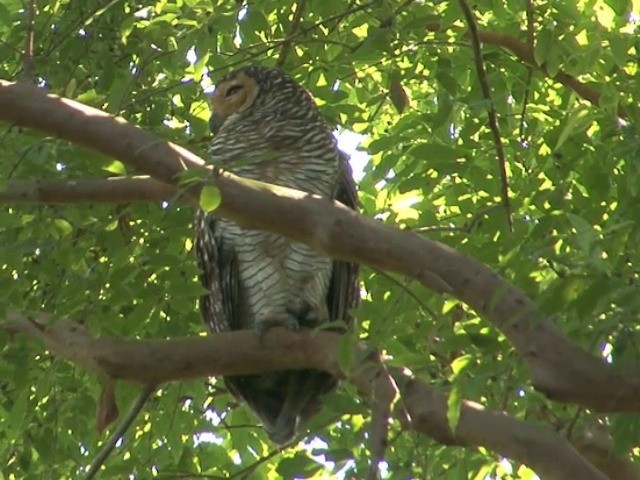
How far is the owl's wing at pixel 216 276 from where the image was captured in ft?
17.1

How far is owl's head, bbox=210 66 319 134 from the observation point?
5.89 m

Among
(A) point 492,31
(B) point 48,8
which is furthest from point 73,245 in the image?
(A) point 492,31

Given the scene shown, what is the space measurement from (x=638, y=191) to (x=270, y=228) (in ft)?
3.63

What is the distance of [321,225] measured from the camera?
9.78ft

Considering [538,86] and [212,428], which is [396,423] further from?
[538,86]

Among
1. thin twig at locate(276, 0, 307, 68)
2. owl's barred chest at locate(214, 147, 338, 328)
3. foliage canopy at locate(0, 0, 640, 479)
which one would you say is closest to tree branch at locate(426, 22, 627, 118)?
foliage canopy at locate(0, 0, 640, 479)

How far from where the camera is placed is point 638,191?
3.50 metres

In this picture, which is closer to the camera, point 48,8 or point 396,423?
point 396,423

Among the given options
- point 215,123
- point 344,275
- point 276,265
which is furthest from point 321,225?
point 215,123

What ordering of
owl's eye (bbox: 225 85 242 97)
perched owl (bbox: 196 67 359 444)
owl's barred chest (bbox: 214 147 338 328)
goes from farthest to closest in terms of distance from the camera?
owl's eye (bbox: 225 85 242 97) → owl's barred chest (bbox: 214 147 338 328) → perched owl (bbox: 196 67 359 444)

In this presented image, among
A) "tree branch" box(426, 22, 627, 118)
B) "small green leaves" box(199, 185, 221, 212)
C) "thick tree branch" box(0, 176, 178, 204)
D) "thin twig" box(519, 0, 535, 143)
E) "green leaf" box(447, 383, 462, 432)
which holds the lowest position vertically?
"green leaf" box(447, 383, 462, 432)

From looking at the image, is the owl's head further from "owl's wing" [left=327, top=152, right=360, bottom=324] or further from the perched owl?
"owl's wing" [left=327, top=152, right=360, bottom=324]

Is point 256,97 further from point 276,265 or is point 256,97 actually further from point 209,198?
point 209,198

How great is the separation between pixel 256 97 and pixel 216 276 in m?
1.05
